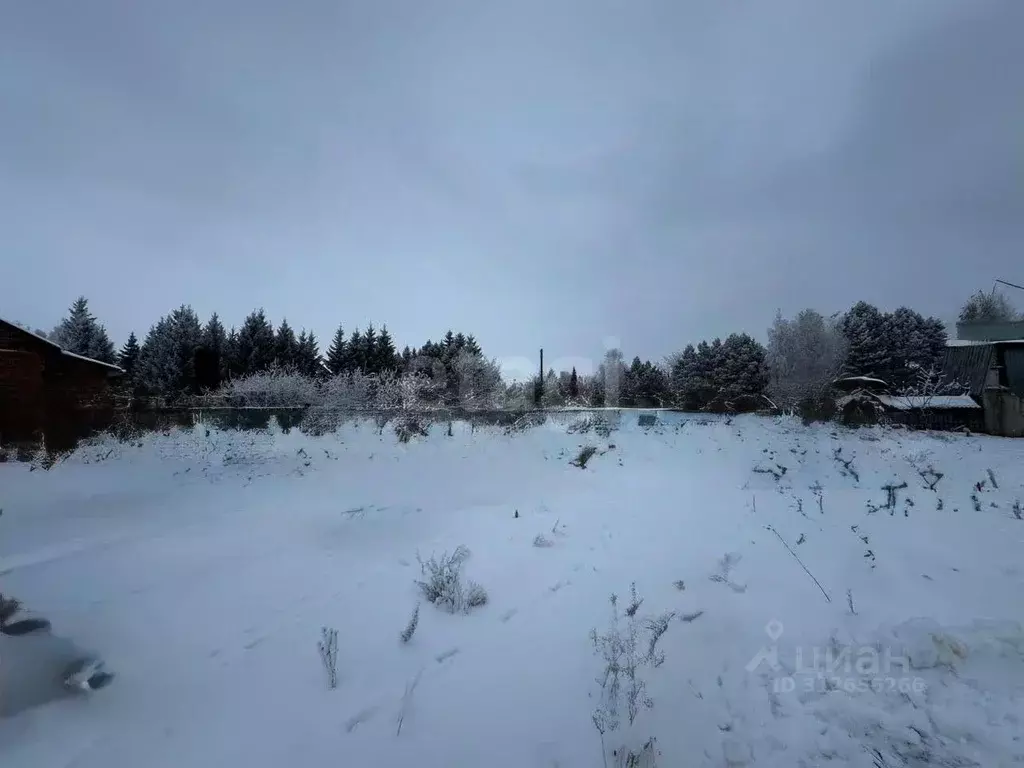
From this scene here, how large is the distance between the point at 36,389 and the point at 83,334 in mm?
25949

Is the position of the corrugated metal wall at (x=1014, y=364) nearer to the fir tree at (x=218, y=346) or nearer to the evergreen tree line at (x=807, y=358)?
the evergreen tree line at (x=807, y=358)

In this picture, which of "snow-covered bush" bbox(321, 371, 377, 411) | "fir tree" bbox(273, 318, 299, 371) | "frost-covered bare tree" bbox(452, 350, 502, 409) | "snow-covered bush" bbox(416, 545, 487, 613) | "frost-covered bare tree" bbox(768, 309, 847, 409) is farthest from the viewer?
"fir tree" bbox(273, 318, 299, 371)

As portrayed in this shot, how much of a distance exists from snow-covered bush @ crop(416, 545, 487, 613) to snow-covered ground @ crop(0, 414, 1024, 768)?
0.12 meters

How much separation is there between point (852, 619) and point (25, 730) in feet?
17.7

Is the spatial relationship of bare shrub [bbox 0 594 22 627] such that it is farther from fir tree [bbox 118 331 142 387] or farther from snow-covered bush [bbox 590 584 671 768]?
fir tree [bbox 118 331 142 387]

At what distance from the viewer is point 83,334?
97.7ft

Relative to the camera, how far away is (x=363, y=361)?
37.3 meters

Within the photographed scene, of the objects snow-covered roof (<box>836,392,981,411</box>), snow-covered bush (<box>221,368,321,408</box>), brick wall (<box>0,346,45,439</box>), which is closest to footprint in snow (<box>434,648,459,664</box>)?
brick wall (<box>0,346,45,439</box>)

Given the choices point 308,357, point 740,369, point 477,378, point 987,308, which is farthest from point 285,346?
point 987,308

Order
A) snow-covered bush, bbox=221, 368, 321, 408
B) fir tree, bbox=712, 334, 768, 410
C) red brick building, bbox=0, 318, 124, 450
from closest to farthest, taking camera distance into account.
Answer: red brick building, bbox=0, 318, 124, 450 → snow-covered bush, bbox=221, 368, 321, 408 → fir tree, bbox=712, 334, 768, 410

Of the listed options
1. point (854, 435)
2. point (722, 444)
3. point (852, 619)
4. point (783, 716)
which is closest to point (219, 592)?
point (783, 716)

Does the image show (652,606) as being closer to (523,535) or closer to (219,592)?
(523,535)

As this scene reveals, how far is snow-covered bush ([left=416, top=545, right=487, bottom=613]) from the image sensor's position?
13.2 feet

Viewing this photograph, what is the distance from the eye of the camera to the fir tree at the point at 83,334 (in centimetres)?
2903
